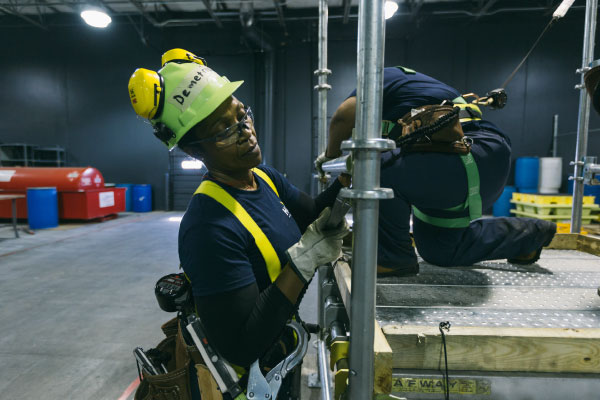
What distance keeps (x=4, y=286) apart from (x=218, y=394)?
5069 mm

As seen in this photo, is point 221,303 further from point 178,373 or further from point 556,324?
point 556,324

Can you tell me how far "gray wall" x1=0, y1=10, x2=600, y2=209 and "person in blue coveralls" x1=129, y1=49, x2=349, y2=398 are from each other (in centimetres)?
1042

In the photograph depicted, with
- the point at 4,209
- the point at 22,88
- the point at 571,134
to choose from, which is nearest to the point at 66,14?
the point at 22,88

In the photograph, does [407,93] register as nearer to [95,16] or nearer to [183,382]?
[183,382]

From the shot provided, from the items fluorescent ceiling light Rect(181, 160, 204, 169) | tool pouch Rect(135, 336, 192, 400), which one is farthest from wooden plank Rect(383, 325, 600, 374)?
fluorescent ceiling light Rect(181, 160, 204, 169)

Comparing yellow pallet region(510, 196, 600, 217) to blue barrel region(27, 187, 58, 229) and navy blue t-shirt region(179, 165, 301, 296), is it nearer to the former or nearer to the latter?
navy blue t-shirt region(179, 165, 301, 296)

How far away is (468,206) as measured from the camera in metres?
1.87

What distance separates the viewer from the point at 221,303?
3.88 ft

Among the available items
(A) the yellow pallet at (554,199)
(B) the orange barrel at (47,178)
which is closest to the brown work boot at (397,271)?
(A) the yellow pallet at (554,199)

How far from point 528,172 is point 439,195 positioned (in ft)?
34.1

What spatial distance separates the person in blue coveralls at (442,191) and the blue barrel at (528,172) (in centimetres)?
963

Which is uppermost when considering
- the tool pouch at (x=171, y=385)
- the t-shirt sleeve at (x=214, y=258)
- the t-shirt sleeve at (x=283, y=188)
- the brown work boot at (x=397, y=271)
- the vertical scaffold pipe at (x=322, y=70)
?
the vertical scaffold pipe at (x=322, y=70)

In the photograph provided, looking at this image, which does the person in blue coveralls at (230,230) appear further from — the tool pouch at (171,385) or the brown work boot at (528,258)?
the brown work boot at (528,258)

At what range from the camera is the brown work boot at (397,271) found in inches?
76.7
